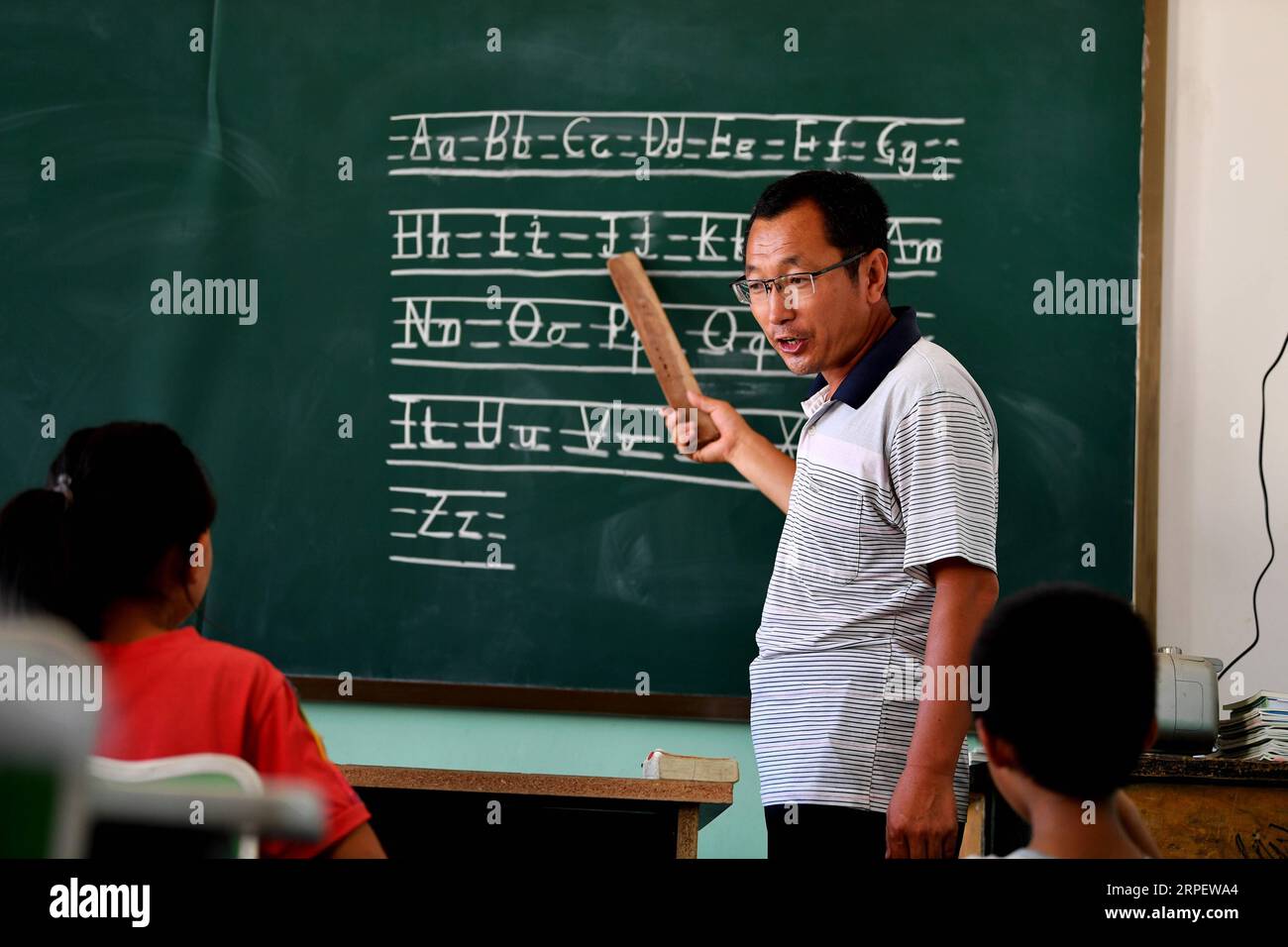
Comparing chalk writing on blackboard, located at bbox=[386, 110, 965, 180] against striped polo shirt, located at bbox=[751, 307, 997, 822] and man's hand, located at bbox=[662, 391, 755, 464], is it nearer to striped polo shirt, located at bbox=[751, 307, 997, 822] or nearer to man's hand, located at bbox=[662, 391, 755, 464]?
man's hand, located at bbox=[662, 391, 755, 464]

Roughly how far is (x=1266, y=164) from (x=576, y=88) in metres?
1.46

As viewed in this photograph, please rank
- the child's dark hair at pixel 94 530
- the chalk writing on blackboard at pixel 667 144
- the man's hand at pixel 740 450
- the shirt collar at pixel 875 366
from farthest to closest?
the chalk writing on blackboard at pixel 667 144
the man's hand at pixel 740 450
the shirt collar at pixel 875 366
the child's dark hair at pixel 94 530

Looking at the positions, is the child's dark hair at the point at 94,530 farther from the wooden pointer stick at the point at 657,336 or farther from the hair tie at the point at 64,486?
the wooden pointer stick at the point at 657,336

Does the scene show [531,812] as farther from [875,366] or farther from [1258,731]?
[1258,731]

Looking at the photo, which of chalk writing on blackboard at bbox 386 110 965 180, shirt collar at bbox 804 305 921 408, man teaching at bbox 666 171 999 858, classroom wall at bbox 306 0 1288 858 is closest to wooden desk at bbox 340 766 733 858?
man teaching at bbox 666 171 999 858

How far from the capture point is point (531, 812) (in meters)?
2.08

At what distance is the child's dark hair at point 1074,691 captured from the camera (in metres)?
1.27

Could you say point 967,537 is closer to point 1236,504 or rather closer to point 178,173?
point 1236,504

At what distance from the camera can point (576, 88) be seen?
2.86 metres

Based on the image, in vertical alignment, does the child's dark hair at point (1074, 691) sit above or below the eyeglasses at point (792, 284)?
below

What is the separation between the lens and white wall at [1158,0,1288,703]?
2629mm

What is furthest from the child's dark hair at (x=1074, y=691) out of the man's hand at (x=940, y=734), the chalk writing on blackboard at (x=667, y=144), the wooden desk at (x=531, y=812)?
the chalk writing on blackboard at (x=667, y=144)

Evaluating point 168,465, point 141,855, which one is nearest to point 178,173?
point 168,465

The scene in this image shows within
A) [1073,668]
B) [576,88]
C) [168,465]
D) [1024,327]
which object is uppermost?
[576,88]
